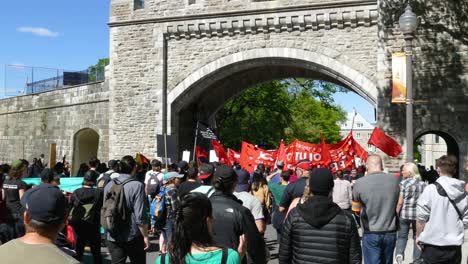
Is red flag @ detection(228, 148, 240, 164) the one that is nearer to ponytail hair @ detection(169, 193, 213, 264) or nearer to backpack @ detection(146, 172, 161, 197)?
backpack @ detection(146, 172, 161, 197)

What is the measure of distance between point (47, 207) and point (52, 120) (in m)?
23.6

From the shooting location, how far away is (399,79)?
11250 millimetres

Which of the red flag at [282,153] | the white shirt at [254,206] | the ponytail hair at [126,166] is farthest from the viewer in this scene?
the red flag at [282,153]

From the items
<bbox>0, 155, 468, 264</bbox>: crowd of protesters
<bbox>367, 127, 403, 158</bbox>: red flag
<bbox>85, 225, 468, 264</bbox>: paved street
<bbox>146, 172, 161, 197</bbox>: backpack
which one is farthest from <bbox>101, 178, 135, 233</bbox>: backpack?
<bbox>367, 127, 403, 158</bbox>: red flag

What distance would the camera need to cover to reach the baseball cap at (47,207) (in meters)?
2.54

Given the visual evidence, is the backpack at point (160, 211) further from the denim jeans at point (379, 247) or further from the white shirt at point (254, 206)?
the white shirt at point (254, 206)

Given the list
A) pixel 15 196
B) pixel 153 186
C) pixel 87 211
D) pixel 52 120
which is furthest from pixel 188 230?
pixel 52 120

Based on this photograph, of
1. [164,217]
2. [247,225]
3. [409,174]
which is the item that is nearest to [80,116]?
[164,217]

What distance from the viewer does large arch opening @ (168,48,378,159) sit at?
17172 mm

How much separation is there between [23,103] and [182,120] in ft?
36.7

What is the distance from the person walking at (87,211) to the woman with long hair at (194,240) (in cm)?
465

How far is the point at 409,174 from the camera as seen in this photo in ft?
25.4

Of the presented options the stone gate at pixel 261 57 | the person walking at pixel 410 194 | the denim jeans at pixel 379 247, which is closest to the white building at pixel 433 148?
the stone gate at pixel 261 57

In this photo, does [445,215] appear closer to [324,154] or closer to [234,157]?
[324,154]
